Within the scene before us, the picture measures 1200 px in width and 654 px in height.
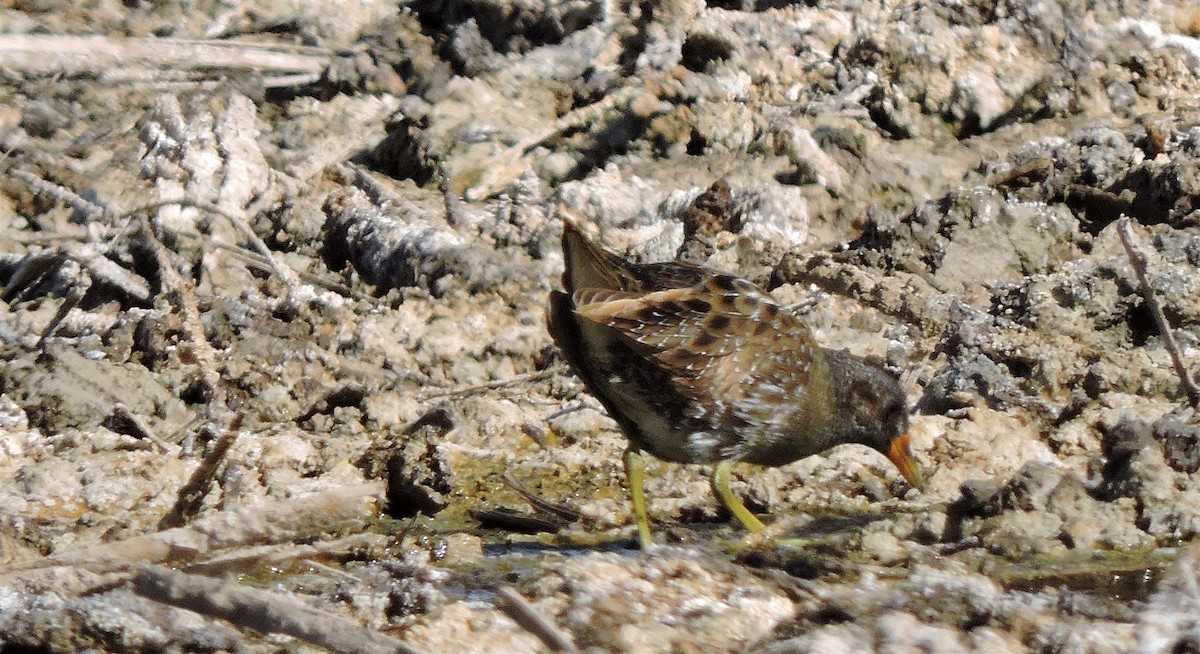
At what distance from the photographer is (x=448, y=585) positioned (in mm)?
4234

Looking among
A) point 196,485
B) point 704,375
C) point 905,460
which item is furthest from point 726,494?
point 196,485

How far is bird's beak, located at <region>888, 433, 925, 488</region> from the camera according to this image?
17.1 ft

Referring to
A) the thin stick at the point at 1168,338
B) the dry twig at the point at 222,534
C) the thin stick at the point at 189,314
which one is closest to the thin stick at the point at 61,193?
the thin stick at the point at 189,314

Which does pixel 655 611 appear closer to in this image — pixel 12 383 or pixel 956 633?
pixel 956 633

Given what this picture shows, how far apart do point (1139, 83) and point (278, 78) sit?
4410mm

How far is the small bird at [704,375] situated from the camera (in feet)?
16.1

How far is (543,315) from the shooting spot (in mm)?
6496

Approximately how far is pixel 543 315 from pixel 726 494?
1.63 meters

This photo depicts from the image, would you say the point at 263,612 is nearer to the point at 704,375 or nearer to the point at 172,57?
the point at 172,57

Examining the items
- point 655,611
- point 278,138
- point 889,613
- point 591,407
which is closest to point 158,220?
point 278,138

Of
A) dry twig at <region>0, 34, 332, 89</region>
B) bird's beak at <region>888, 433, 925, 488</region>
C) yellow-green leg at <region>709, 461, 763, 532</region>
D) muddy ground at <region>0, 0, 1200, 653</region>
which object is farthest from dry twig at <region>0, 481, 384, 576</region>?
bird's beak at <region>888, 433, 925, 488</region>

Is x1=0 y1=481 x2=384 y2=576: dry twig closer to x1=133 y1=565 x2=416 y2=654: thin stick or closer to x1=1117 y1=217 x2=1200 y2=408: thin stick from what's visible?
x1=133 y1=565 x2=416 y2=654: thin stick

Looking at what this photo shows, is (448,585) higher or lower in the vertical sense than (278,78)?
lower

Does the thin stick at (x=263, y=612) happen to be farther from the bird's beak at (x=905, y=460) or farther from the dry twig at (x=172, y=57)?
the bird's beak at (x=905, y=460)
